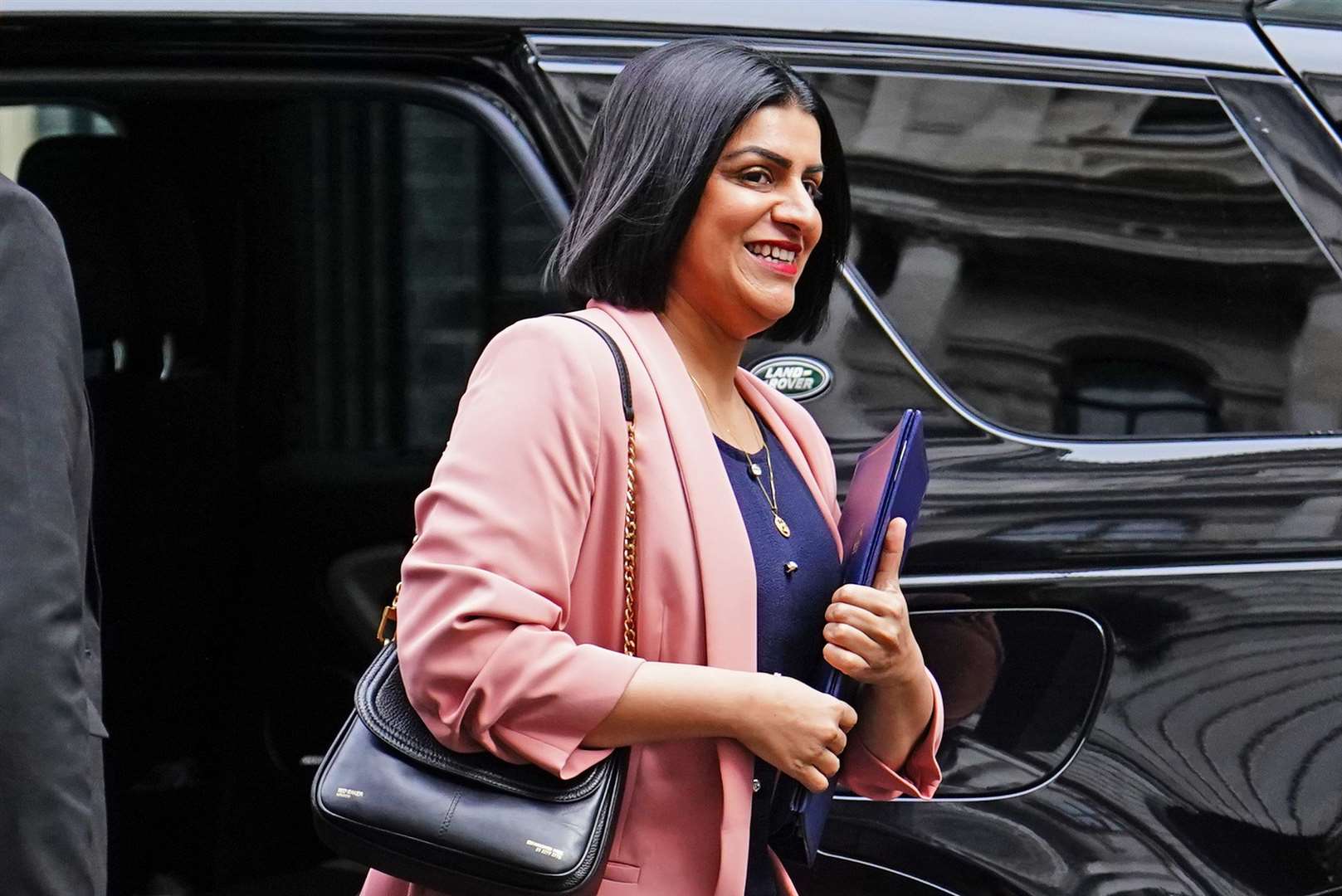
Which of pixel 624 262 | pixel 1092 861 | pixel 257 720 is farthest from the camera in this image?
pixel 257 720

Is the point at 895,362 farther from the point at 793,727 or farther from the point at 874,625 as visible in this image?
the point at 793,727

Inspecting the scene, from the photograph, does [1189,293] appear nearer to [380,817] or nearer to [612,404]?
[612,404]

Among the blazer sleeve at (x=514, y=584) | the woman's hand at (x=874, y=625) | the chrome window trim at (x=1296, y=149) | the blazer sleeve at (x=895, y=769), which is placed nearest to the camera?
the blazer sleeve at (x=514, y=584)

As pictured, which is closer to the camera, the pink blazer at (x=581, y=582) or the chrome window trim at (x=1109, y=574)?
the pink blazer at (x=581, y=582)

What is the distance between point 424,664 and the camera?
142cm

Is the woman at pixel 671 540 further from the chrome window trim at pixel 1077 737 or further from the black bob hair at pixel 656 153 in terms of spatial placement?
the chrome window trim at pixel 1077 737

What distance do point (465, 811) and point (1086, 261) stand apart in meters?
1.12

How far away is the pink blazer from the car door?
20.1 inches

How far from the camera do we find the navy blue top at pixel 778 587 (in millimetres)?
1564

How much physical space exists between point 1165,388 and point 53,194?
61.9 inches

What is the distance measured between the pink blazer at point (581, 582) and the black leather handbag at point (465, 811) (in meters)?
0.02

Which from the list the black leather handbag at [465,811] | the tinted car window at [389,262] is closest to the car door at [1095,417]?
the tinted car window at [389,262]

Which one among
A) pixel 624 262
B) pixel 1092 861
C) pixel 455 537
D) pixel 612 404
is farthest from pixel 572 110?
pixel 1092 861

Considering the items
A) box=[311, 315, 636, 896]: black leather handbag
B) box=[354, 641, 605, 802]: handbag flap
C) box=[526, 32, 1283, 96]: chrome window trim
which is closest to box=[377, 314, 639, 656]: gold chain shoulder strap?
box=[311, 315, 636, 896]: black leather handbag
